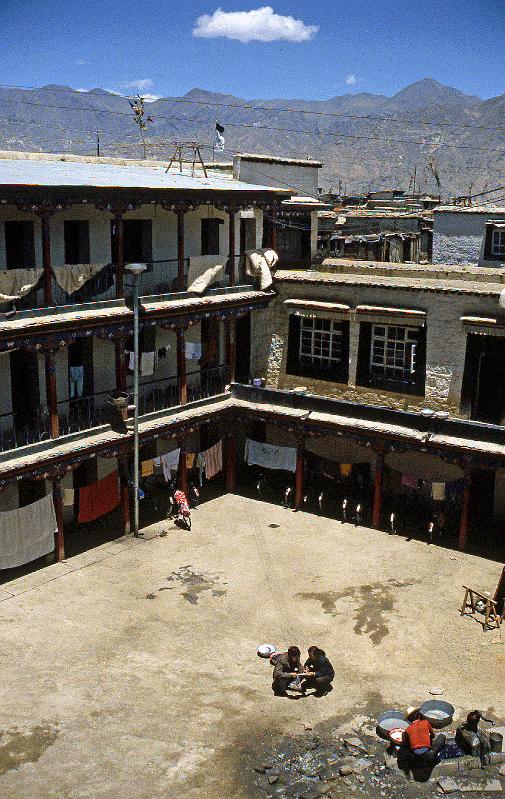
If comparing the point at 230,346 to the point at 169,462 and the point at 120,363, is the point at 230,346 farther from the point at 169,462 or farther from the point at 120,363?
the point at 120,363

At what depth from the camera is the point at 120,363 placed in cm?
2836

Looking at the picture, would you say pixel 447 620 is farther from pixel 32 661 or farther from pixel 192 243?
pixel 192 243

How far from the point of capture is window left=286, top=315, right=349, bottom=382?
31.7m

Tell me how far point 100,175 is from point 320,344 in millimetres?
10073

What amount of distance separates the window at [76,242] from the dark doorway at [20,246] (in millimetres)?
1772

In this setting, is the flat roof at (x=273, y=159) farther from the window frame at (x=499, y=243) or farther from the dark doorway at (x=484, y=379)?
the dark doorway at (x=484, y=379)

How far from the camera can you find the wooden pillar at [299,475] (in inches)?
1249

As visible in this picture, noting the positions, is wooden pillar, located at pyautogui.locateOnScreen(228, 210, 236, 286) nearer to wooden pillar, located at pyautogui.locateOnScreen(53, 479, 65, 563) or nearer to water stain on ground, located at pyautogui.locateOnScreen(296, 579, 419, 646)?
wooden pillar, located at pyautogui.locateOnScreen(53, 479, 65, 563)

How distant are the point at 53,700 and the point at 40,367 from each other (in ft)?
37.6

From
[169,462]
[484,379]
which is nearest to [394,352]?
A: [484,379]

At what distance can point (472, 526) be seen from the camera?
30.7 metres

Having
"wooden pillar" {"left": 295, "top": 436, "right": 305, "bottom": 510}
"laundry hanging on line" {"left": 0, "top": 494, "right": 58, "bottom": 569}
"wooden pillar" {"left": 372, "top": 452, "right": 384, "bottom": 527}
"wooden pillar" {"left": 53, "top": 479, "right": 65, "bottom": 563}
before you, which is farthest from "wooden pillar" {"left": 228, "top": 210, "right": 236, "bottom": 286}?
"laundry hanging on line" {"left": 0, "top": 494, "right": 58, "bottom": 569}

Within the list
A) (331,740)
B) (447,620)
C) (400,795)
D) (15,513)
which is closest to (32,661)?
(15,513)

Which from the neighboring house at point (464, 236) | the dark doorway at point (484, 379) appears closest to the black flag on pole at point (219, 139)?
the neighboring house at point (464, 236)
